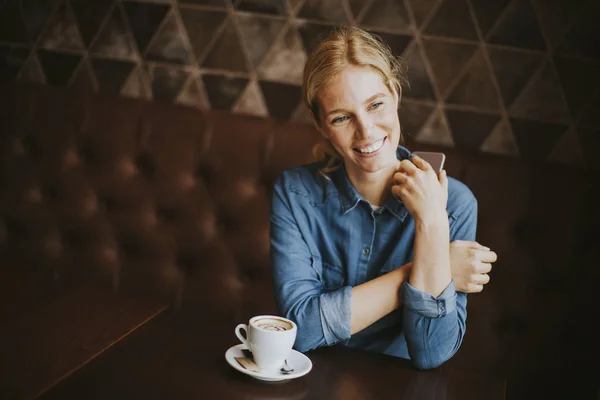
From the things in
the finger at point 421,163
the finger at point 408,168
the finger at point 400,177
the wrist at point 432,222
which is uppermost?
the finger at point 421,163

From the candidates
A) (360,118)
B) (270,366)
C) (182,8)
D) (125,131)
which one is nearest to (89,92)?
(125,131)

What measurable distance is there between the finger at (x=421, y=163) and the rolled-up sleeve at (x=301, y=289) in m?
0.26

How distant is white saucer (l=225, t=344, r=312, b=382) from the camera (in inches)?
39.2

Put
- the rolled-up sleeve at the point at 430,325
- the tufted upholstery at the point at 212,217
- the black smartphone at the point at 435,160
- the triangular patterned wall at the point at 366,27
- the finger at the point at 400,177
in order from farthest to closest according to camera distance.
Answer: the triangular patterned wall at the point at 366,27 → the tufted upholstery at the point at 212,217 → the black smartphone at the point at 435,160 → the finger at the point at 400,177 → the rolled-up sleeve at the point at 430,325

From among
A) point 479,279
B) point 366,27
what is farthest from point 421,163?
point 366,27

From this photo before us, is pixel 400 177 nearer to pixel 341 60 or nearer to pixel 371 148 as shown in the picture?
pixel 371 148

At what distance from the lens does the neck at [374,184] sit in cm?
134

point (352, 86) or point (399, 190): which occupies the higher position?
point (352, 86)

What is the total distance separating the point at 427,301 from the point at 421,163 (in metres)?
0.28

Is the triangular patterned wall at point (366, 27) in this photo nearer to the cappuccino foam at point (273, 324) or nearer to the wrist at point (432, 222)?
the wrist at point (432, 222)

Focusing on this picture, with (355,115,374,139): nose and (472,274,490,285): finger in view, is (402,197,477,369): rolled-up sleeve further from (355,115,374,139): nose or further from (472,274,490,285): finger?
(355,115,374,139): nose

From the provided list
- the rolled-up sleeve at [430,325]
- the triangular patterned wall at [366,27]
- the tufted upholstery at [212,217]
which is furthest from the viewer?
the triangular patterned wall at [366,27]

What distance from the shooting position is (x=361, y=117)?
4.07 ft

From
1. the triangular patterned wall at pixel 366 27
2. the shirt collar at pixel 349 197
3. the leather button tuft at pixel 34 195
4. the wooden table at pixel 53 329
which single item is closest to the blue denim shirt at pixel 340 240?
the shirt collar at pixel 349 197
